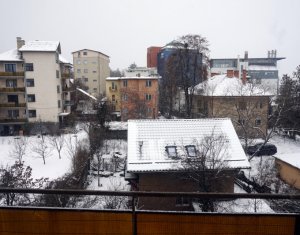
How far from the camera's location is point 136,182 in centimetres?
→ 1288

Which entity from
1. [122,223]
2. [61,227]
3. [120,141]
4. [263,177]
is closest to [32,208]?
[61,227]

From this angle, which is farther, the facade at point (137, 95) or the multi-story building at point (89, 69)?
the multi-story building at point (89, 69)

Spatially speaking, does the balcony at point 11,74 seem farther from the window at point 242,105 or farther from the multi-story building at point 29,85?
the window at point 242,105

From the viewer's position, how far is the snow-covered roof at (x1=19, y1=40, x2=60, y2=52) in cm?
2659

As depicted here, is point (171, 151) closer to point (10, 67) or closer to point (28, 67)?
point (28, 67)

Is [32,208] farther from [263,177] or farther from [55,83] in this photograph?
[55,83]

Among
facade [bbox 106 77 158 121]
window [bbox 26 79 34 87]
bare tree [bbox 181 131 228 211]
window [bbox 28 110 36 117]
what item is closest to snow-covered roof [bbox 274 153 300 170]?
bare tree [bbox 181 131 228 211]

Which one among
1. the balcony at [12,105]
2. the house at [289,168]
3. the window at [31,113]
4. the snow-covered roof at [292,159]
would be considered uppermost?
Answer: the balcony at [12,105]

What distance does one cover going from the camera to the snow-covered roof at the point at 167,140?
1234 cm

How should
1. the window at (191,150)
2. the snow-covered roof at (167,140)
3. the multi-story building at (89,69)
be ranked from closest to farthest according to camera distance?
1. the snow-covered roof at (167,140)
2. the window at (191,150)
3. the multi-story building at (89,69)

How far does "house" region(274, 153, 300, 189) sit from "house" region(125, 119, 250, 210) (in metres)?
4.96

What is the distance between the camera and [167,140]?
1379 centimetres

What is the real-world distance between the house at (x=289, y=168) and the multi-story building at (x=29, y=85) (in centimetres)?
2084

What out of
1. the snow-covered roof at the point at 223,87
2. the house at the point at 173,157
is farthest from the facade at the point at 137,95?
the house at the point at 173,157
